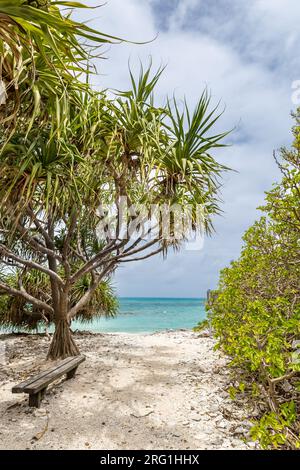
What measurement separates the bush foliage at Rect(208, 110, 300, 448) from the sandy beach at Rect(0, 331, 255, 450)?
1.41 ft

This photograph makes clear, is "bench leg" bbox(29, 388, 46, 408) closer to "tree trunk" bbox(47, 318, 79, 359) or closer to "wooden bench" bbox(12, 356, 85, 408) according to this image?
"wooden bench" bbox(12, 356, 85, 408)

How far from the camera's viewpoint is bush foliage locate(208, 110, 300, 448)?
8.38ft

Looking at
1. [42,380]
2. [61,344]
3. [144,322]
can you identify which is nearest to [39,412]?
[42,380]

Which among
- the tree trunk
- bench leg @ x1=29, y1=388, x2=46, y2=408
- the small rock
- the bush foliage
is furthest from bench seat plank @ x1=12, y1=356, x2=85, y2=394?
the bush foliage

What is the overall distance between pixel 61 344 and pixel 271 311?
145 inches

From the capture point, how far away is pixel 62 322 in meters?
5.58

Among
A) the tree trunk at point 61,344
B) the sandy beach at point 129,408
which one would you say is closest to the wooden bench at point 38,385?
the sandy beach at point 129,408

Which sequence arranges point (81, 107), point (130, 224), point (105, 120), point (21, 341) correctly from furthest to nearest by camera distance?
point (21, 341) < point (130, 224) < point (105, 120) < point (81, 107)

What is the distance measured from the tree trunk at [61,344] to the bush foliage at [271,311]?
275cm

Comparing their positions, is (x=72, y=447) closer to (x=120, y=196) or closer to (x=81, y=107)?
(x=120, y=196)

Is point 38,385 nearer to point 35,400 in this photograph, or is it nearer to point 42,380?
point 42,380

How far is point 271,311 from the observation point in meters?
3.18
